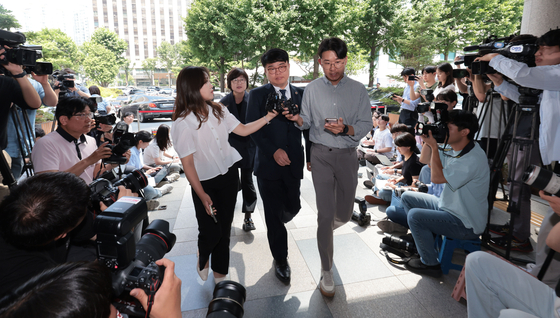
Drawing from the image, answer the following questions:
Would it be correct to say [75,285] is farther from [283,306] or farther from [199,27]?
[199,27]

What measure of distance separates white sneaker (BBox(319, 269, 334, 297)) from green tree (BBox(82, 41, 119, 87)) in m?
46.1

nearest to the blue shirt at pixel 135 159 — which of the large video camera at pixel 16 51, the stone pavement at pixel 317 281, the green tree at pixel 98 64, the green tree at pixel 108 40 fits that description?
the stone pavement at pixel 317 281

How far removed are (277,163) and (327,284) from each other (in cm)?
106

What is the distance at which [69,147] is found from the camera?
8.02ft

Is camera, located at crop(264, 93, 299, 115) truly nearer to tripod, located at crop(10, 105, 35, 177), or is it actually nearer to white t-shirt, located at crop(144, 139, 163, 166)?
tripod, located at crop(10, 105, 35, 177)

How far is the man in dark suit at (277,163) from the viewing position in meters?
2.66

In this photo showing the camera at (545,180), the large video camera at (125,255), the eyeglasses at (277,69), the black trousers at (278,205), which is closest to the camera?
the large video camera at (125,255)

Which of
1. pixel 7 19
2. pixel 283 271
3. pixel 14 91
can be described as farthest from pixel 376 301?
pixel 7 19

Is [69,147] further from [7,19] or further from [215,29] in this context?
[7,19]

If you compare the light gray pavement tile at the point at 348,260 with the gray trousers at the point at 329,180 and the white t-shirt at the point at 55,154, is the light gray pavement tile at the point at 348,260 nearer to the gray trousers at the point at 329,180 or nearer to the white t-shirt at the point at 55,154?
the gray trousers at the point at 329,180

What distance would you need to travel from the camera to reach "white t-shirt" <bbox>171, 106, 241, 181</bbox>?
Result: 2211mm

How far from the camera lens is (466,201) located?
8.40 ft

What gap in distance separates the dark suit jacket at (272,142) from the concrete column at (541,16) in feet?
14.1

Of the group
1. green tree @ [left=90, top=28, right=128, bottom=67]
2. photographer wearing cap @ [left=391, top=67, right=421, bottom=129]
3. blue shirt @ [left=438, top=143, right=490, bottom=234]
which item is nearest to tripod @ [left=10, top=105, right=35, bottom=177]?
blue shirt @ [left=438, top=143, right=490, bottom=234]
